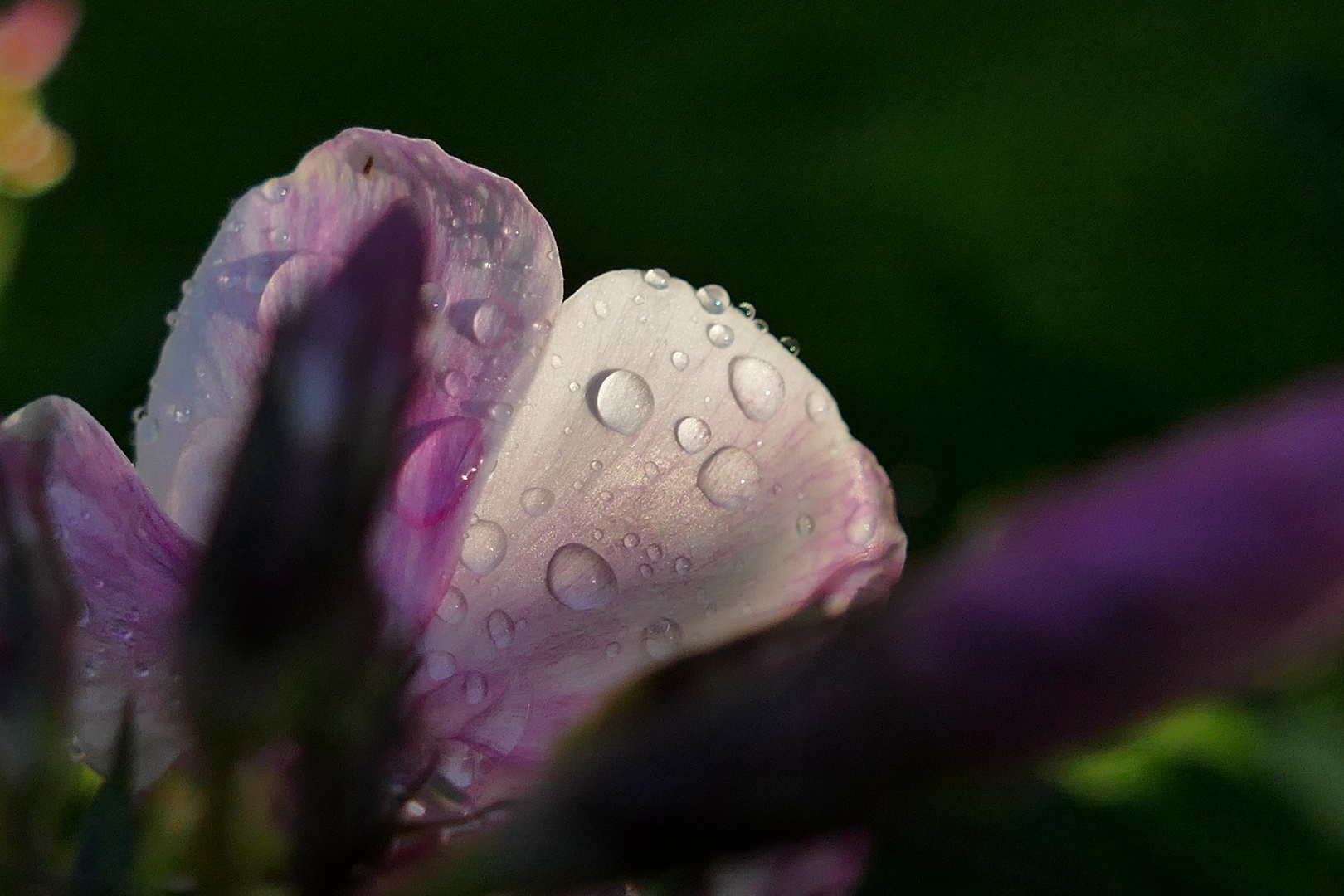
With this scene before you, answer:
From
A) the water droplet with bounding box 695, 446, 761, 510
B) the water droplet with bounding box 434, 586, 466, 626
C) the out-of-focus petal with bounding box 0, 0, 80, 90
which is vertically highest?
the out-of-focus petal with bounding box 0, 0, 80, 90

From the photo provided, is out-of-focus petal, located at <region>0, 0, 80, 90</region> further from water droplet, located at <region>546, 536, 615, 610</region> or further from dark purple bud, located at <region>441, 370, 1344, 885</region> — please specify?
dark purple bud, located at <region>441, 370, 1344, 885</region>

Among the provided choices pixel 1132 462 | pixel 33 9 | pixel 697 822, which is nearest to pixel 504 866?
pixel 697 822

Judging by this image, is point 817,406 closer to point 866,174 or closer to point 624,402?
point 624,402

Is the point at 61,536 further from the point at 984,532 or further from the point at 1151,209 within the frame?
the point at 1151,209

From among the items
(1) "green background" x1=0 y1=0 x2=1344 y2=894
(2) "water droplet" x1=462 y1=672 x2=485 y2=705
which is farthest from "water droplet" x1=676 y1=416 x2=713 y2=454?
(1) "green background" x1=0 y1=0 x2=1344 y2=894

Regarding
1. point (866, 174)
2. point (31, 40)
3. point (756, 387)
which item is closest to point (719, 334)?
point (756, 387)
